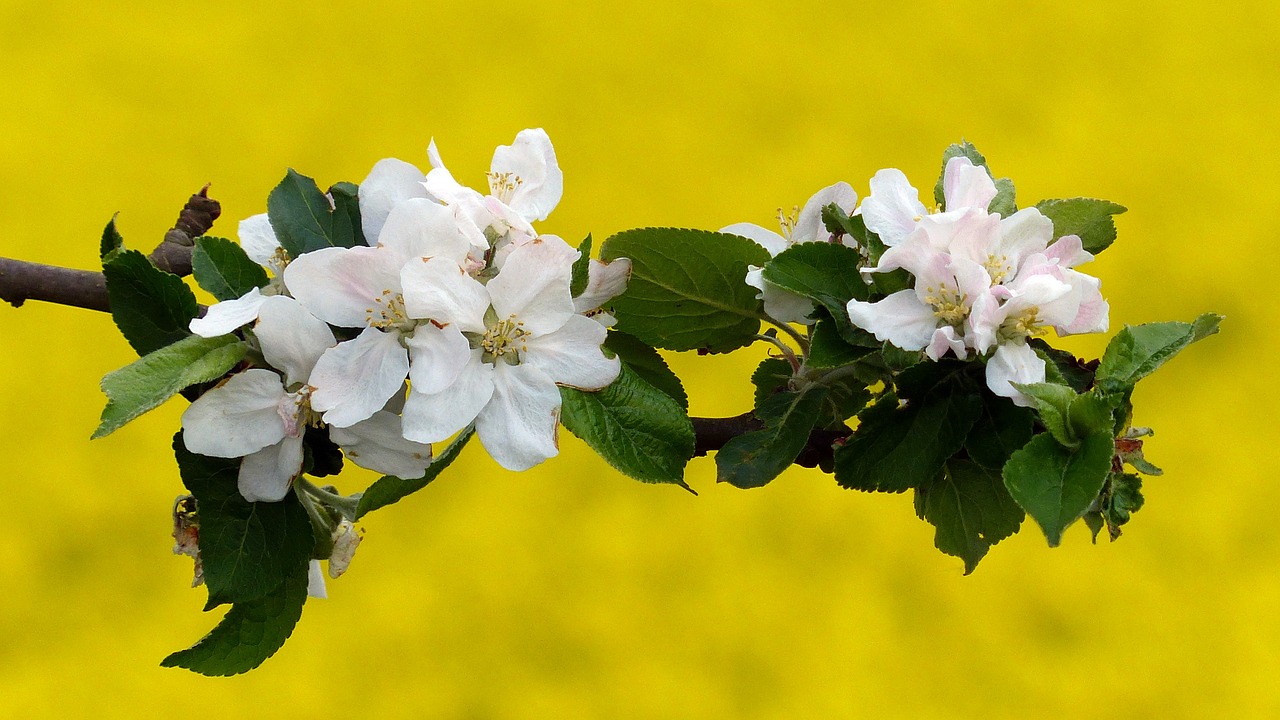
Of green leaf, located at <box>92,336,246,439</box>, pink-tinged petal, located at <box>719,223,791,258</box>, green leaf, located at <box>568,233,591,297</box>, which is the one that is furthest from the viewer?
pink-tinged petal, located at <box>719,223,791,258</box>

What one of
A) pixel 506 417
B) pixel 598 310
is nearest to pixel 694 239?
pixel 598 310

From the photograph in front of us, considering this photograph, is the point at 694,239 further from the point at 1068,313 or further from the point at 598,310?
the point at 1068,313

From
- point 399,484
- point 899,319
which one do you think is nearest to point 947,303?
point 899,319

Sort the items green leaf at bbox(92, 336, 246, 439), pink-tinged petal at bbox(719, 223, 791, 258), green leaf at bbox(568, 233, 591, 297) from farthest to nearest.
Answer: pink-tinged petal at bbox(719, 223, 791, 258)
green leaf at bbox(568, 233, 591, 297)
green leaf at bbox(92, 336, 246, 439)

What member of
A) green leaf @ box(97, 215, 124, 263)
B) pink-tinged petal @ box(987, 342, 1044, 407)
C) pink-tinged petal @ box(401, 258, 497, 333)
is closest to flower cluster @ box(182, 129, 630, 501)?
pink-tinged petal @ box(401, 258, 497, 333)

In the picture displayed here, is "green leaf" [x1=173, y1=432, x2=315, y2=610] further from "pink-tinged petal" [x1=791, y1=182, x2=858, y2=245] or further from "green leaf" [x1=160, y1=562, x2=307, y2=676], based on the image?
"pink-tinged petal" [x1=791, y1=182, x2=858, y2=245]

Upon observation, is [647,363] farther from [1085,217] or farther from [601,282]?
[1085,217]
